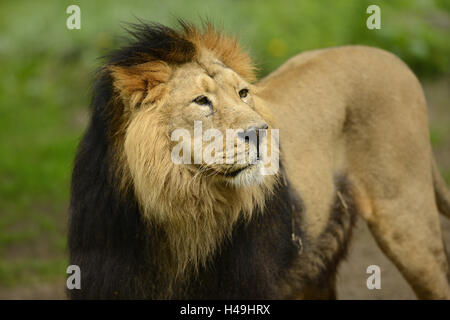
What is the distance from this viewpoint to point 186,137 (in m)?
3.53

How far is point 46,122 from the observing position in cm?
1045

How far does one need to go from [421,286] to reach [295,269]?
107cm

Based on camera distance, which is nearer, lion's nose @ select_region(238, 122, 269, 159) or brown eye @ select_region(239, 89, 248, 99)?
lion's nose @ select_region(238, 122, 269, 159)

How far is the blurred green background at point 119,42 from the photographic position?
33.2 ft

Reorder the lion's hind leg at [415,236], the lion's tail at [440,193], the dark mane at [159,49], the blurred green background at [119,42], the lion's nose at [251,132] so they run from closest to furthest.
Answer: the lion's nose at [251,132]
the dark mane at [159,49]
the lion's hind leg at [415,236]
the lion's tail at [440,193]
the blurred green background at [119,42]

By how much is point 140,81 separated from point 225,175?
0.68 meters

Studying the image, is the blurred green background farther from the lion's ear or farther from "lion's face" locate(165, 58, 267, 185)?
"lion's face" locate(165, 58, 267, 185)

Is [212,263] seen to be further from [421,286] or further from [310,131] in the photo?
[421,286]

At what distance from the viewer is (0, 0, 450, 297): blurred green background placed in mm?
10117

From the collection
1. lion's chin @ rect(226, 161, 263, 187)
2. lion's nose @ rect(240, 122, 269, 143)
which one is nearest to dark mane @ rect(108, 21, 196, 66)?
lion's nose @ rect(240, 122, 269, 143)

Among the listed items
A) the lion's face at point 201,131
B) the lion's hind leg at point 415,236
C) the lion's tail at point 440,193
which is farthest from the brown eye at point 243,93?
the lion's tail at point 440,193

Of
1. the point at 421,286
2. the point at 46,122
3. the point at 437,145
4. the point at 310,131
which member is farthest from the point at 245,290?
the point at 46,122

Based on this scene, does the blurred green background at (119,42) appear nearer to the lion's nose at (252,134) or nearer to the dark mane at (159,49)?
the dark mane at (159,49)

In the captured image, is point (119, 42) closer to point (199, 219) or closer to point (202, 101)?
point (202, 101)
